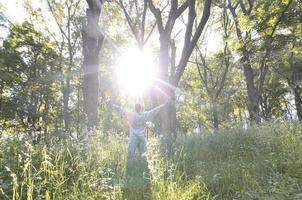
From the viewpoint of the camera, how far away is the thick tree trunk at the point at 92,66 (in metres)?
11.6

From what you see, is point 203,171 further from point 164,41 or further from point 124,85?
point 124,85

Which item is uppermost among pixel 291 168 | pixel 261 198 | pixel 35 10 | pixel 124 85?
pixel 35 10

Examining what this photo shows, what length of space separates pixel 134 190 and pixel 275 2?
43.4 ft

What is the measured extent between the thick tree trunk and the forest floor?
9.32 ft

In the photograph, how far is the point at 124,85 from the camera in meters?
38.4

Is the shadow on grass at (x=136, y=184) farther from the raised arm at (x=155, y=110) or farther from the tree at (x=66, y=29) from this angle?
the tree at (x=66, y=29)

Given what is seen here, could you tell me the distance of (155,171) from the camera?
3.88 metres

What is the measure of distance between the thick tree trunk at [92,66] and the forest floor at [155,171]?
9.32 feet

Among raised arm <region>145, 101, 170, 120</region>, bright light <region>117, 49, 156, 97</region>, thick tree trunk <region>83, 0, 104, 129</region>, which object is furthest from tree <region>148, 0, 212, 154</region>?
thick tree trunk <region>83, 0, 104, 129</region>

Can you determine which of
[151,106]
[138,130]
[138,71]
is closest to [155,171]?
[138,130]

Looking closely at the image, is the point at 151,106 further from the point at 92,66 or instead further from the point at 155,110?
the point at 155,110

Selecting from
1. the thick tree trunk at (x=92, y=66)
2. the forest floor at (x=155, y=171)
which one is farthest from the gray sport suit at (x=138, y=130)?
the thick tree trunk at (x=92, y=66)

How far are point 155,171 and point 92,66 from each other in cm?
835

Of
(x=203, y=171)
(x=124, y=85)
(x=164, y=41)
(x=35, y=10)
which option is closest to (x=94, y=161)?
(x=203, y=171)
